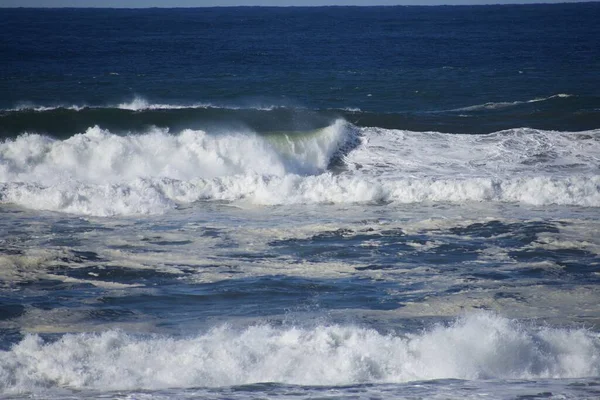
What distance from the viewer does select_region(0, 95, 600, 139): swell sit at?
2072cm

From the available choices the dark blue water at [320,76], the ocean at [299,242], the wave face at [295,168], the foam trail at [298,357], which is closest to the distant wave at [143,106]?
the ocean at [299,242]

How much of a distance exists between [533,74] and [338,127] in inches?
663

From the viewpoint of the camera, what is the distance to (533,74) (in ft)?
112

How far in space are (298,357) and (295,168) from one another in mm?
10828

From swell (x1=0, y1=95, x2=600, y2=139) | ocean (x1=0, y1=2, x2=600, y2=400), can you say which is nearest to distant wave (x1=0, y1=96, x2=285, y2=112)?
swell (x1=0, y1=95, x2=600, y2=139)

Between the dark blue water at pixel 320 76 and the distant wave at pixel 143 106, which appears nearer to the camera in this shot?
the dark blue water at pixel 320 76

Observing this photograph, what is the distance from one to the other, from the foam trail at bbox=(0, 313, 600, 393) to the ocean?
0.02 metres

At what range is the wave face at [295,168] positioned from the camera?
15.5m

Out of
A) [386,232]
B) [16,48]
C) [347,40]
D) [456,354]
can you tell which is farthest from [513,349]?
Result: [347,40]

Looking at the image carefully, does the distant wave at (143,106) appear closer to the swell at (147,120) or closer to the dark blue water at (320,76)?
the dark blue water at (320,76)

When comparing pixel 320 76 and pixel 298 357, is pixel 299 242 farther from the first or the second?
pixel 320 76

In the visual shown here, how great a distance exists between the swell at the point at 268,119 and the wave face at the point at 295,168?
116cm

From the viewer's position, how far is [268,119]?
22.1 metres

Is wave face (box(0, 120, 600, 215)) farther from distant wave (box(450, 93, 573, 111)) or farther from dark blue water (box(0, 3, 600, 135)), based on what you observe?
distant wave (box(450, 93, 573, 111))
